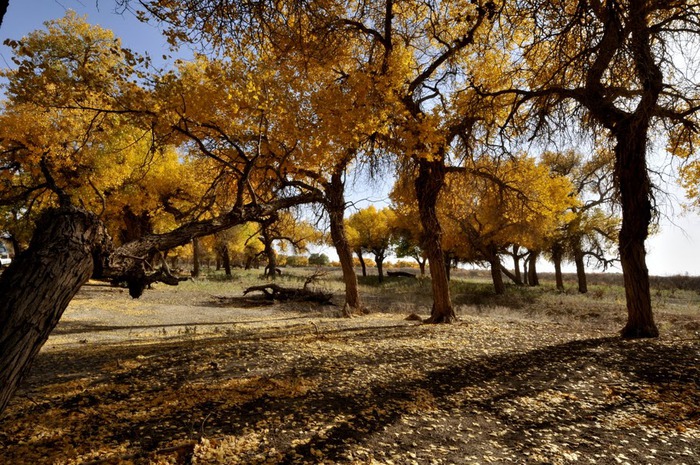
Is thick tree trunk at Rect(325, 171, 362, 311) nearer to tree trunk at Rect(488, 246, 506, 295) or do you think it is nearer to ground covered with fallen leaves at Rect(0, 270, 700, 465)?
ground covered with fallen leaves at Rect(0, 270, 700, 465)

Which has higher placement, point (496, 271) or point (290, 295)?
point (496, 271)

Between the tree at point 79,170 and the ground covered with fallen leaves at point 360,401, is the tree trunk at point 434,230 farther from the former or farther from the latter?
the tree at point 79,170

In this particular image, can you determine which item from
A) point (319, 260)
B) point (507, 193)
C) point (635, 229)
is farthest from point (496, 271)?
point (319, 260)

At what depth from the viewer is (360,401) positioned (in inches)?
180

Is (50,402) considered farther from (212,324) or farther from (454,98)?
(454,98)

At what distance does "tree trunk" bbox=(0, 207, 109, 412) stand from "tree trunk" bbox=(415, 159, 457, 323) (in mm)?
8544

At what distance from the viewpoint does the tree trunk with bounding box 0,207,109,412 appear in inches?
92.7

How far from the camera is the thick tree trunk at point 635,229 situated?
7762 mm

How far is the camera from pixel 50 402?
428 cm

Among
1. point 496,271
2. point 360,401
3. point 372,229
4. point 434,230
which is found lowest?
point 360,401

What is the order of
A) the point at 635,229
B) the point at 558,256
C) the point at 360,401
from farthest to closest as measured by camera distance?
the point at 558,256 < the point at 635,229 < the point at 360,401

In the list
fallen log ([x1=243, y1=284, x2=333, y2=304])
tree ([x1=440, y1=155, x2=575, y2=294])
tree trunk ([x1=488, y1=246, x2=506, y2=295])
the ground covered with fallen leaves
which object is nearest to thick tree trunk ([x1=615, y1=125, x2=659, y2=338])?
the ground covered with fallen leaves

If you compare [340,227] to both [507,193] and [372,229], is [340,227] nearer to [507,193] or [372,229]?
[507,193]

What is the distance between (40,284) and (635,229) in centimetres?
980
